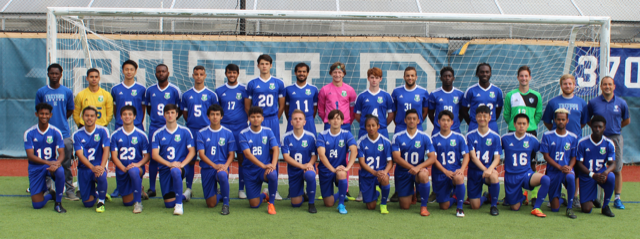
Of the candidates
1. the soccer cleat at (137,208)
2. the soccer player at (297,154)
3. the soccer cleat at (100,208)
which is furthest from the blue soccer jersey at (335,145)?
the soccer cleat at (100,208)

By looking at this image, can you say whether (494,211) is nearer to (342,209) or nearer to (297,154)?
(342,209)

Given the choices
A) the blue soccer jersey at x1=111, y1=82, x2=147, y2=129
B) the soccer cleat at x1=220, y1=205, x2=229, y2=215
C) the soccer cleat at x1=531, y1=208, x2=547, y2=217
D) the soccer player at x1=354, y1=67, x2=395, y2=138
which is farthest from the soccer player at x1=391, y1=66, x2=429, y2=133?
the blue soccer jersey at x1=111, y1=82, x2=147, y2=129

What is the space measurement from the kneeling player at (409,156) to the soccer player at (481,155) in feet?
1.48

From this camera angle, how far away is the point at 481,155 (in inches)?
178

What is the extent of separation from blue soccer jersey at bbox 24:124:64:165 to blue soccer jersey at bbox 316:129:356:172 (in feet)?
8.20

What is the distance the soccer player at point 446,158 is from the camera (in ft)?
14.3

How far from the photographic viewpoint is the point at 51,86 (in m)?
4.82

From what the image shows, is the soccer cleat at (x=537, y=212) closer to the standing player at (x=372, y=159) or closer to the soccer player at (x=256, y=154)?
the standing player at (x=372, y=159)

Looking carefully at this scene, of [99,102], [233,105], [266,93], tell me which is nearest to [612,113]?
[266,93]

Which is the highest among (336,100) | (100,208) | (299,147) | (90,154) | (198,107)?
(336,100)

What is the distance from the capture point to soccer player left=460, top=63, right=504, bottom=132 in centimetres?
483

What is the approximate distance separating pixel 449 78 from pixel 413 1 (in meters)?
3.74

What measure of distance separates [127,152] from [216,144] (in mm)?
873

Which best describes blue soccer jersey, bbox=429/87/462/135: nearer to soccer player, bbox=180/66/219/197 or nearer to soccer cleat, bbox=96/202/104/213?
soccer player, bbox=180/66/219/197
